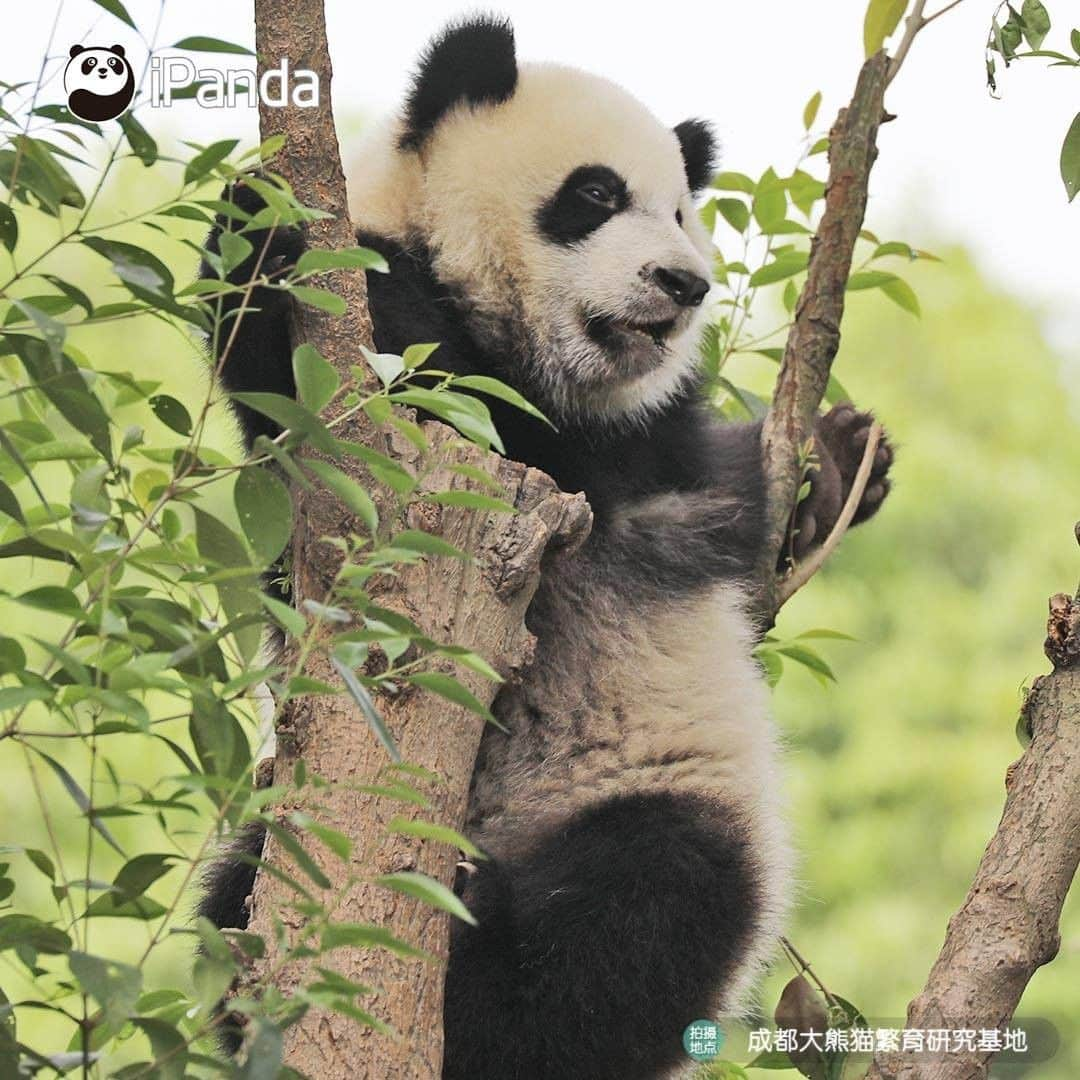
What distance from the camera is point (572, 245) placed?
12.1ft

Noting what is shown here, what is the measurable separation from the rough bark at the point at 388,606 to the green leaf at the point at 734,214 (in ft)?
5.04

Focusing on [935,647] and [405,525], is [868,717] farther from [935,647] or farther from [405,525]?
[405,525]

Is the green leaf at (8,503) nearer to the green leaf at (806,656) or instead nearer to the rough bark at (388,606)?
the rough bark at (388,606)

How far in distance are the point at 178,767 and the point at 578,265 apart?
4.91m

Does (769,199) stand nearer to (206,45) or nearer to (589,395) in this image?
(589,395)

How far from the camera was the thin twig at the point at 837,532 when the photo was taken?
3746 millimetres

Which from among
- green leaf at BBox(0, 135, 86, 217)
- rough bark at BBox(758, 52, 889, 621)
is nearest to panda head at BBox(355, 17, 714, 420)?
rough bark at BBox(758, 52, 889, 621)

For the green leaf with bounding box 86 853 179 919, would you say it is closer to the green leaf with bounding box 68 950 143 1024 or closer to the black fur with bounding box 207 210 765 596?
the green leaf with bounding box 68 950 143 1024

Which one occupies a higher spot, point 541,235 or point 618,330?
point 541,235

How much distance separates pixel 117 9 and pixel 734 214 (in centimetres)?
229

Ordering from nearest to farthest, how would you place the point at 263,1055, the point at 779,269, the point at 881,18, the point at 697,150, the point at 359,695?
the point at 263,1055 → the point at 359,695 → the point at 881,18 → the point at 779,269 → the point at 697,150

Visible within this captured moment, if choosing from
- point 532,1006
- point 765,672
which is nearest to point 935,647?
point 765,672

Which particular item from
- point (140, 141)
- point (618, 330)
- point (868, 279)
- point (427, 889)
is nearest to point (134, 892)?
point (427, 889)

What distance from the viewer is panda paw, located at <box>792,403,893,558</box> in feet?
12.6
